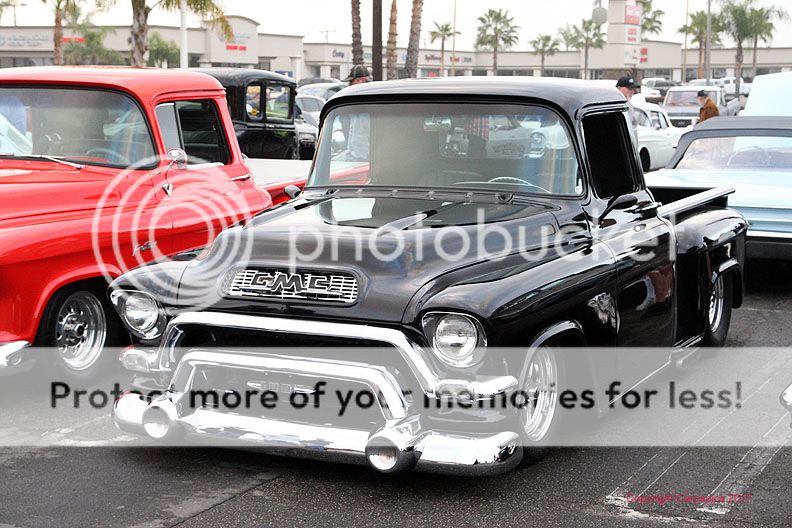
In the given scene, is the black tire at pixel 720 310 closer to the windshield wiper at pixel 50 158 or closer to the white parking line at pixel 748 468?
the white parking line at pixel 748 468

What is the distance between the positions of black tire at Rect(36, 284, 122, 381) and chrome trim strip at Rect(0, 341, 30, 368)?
16cm

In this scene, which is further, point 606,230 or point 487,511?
point 606,230

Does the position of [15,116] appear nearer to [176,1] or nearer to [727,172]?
[727,172]

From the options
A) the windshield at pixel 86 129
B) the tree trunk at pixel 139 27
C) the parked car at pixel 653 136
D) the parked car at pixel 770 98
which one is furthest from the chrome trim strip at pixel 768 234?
the tree trunk at pixel 139 27

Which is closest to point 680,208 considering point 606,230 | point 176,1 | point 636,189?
point 636,189

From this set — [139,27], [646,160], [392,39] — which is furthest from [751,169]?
[139,27]

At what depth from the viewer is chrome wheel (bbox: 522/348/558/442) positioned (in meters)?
4.89

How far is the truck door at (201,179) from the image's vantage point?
723cm

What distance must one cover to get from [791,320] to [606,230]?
3649 millimetres

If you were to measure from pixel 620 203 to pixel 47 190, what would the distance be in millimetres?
3352

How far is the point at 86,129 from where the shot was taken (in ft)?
23.6

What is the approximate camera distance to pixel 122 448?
5.51m

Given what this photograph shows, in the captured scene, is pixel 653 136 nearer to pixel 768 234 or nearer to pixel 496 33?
pixel 768 234

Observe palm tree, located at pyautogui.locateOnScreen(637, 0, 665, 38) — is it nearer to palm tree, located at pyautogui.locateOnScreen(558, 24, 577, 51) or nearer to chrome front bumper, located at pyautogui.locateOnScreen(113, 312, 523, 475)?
palm tree, located at pyautogui.locateOnScreen(558, 24, 577, 51)
